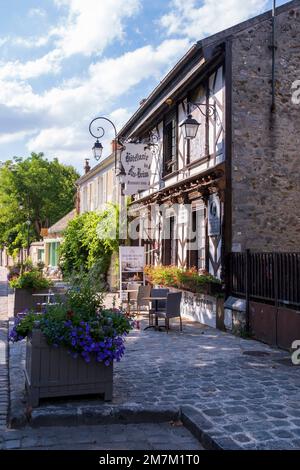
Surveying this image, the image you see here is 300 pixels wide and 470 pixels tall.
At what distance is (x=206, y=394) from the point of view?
5367mm

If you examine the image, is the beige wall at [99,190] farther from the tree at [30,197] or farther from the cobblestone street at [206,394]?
the cobblestone street at [206,394]

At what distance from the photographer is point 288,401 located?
5.12 m

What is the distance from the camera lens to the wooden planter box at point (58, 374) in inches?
189

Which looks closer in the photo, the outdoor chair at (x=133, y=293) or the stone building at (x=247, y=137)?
the stone building at (x=247, y=137)

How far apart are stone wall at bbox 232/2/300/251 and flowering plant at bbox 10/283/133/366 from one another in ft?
18.6

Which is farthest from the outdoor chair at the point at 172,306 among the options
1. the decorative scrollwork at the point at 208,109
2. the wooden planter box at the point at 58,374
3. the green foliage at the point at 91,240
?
the green foliage at the point at 91,240

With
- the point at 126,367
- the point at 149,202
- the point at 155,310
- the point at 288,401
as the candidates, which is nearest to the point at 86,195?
the point at 149,202

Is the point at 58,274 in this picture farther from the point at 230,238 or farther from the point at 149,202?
the point at 230,238

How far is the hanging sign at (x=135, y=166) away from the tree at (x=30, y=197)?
2475 centimetres

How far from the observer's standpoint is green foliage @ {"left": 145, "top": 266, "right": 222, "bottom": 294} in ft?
34.2

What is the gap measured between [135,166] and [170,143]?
1.33 metres

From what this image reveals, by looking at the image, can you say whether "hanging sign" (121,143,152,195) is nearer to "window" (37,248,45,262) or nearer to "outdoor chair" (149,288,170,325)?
"outdoor chair" (149,288,170,325)

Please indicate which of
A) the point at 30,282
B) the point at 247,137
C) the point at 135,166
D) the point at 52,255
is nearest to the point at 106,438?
the point at 30,282

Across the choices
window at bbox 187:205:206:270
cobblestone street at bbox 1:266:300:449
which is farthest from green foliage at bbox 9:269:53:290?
window at bbox 187:205:206:270
